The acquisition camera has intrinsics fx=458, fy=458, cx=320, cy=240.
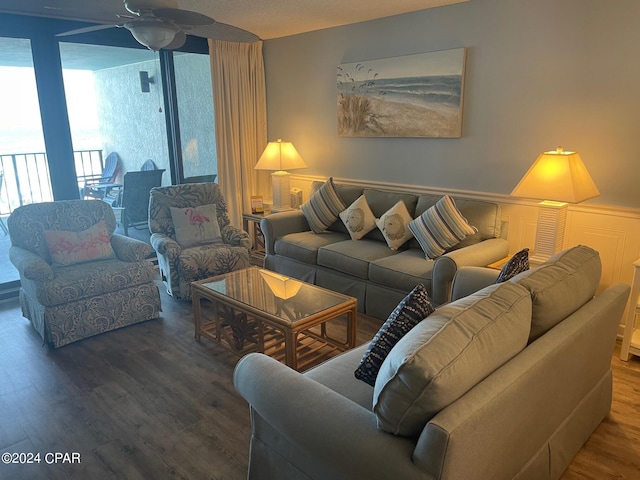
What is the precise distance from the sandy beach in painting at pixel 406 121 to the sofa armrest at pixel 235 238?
148 centimetres

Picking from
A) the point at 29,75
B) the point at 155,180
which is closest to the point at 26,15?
the point at 29,75

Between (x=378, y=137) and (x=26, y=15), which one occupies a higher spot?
(x=26, y=15)

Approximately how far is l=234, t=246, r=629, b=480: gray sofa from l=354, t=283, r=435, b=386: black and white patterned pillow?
0.26 ft

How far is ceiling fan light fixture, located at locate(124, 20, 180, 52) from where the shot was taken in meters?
2.06

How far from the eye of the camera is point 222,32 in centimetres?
240

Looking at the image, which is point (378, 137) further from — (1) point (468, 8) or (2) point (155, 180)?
(2) point (155, 180)

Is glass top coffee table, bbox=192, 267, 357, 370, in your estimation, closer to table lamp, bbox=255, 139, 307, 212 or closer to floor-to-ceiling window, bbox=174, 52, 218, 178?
table lamp, bbox=255, 139, 307, 212

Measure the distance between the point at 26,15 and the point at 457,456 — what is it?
4.63 meters

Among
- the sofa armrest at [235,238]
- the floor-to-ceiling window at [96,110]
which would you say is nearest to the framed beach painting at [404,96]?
the sofa armrest at [235,238]

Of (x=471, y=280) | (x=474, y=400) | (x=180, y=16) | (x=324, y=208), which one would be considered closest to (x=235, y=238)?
(x=324, y=208)

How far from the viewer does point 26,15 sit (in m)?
3.88

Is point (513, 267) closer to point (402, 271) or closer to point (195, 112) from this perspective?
point (402, 271)

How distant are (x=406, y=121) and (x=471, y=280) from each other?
6.43 ft

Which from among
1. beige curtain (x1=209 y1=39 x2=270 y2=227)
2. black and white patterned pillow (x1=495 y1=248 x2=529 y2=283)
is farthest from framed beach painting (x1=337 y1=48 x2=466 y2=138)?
black and white patterned pillow (x1=495 y1=248 x2=529 y2=283)
